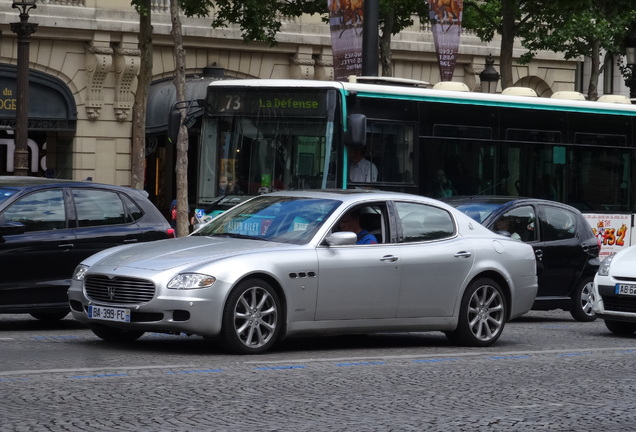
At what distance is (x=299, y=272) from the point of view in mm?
11953

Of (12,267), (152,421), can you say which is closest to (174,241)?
(12,267)

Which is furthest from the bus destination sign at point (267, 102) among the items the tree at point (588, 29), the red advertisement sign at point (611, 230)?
the tree at point (588, 29)

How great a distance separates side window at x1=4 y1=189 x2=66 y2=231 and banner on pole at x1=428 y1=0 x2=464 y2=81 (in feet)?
35.2

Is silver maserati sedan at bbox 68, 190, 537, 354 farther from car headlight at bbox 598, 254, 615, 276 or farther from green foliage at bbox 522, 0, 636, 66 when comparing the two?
green foliage at bbox 522, 0, 636, 66

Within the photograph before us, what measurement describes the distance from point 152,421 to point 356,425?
3.94 feet

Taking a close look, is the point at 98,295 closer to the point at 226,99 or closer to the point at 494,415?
the point at 494,415

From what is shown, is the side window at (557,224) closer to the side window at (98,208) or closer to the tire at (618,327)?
the tire at (618,327)

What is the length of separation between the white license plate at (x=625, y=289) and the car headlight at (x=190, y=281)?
19.2ft

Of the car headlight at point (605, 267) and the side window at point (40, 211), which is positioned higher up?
the side window at point (40, 211)

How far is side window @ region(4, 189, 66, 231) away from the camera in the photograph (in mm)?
14008

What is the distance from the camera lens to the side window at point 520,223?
16.9 m

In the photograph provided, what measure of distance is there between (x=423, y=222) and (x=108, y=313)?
3195 mm

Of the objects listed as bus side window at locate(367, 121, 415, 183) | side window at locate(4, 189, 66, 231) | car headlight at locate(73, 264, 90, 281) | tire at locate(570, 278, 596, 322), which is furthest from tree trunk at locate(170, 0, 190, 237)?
car headlight at locate(73, 264, 90, 281)

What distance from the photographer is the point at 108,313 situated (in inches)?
460
